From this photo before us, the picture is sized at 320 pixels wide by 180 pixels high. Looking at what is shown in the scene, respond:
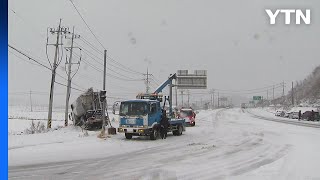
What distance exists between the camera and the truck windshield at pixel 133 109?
2431 cm

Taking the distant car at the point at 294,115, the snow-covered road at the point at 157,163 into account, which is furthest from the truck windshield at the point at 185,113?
the distant car at the point at 294,115

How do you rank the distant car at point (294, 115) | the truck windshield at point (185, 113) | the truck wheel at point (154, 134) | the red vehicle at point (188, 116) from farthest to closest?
1. the distant car at point (294, 115)
2. the truck windshield at point (185, 113)
3. the red vehicle at point (188, 116)
4. the truck wheel at point (154, 134)

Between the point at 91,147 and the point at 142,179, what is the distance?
982 centimetres


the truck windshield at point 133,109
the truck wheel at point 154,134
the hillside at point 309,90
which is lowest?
the truck wheel at point 154,134

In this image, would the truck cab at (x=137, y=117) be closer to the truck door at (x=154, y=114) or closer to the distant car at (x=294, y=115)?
the truck door at (x=154, y=114)

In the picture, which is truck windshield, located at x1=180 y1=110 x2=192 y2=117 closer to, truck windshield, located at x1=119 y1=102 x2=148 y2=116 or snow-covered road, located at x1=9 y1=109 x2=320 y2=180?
truck windshield, located at x1=119 y1=102 x2=148 y2=116

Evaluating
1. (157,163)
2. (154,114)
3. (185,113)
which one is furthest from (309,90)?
(157,163)

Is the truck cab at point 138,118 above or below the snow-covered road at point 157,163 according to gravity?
above

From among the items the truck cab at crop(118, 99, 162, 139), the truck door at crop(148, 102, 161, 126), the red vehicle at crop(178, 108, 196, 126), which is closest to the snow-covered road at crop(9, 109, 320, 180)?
the truck cab at crop(118, 99, 162, 139)

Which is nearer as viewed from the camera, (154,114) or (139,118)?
(139,118)

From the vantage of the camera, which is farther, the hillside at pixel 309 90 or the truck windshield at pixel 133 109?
the hillside at pixel 309 90

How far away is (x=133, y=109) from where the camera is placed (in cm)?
2447

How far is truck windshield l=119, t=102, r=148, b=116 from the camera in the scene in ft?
79.8

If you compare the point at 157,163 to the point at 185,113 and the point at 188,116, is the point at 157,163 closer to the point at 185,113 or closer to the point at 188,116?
the point at 188,116
